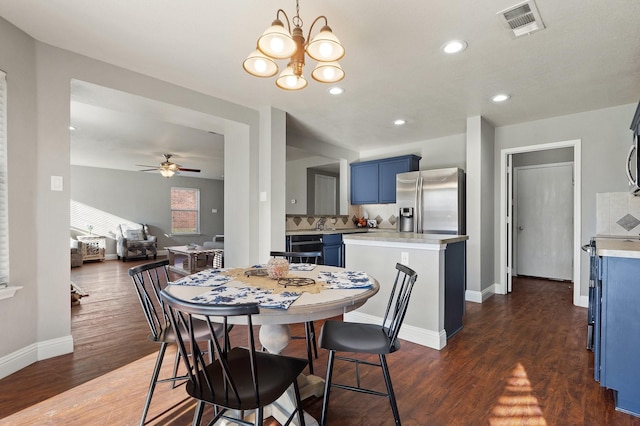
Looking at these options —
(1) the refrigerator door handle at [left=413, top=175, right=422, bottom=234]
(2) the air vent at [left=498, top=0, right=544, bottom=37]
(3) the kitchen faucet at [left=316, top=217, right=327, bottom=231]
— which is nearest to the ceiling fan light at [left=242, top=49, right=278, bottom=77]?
(2) the air vent at [left=498, top=0, right=544, bottom=37]

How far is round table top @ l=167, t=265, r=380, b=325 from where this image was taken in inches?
50.1

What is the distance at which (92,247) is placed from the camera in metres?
7.65

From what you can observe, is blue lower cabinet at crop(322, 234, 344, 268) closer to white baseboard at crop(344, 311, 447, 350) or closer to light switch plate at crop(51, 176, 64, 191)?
white baseboard at crop(344, 311, 447, 350)

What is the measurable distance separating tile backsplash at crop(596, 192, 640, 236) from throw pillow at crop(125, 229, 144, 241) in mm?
9262

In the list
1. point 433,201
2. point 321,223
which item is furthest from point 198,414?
point 321,223

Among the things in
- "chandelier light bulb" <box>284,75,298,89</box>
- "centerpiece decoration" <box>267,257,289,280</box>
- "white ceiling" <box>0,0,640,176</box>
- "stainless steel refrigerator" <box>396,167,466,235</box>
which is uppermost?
"white ceiling" <box>0,0,640,176</box>

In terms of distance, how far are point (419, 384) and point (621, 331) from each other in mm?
1192

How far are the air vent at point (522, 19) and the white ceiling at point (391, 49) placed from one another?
0.05m

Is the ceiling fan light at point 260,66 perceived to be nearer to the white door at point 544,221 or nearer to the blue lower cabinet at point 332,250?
the blue lower cabinet at point 332,250

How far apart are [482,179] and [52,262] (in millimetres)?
4710

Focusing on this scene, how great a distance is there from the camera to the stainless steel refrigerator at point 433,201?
4441 millimetres

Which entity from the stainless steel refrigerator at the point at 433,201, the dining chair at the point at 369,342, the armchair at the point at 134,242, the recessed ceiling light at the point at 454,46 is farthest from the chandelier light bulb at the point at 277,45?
the armchair at the point at 134,242

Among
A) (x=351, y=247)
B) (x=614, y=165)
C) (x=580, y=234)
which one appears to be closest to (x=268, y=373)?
(x=351, y=247)

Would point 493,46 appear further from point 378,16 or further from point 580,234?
point 580,234
